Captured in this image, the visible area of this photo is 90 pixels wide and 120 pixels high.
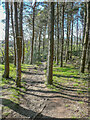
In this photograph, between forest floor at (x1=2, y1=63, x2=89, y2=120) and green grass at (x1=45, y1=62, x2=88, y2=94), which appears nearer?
forest floor at (x1=2, y1=63, x2=89, y2=120)

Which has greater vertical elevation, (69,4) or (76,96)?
(69,4)

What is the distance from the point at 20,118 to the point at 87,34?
27.5 ft

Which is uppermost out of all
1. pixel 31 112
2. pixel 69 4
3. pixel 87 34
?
pixel 69 4

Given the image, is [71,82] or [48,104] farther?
[71,82]

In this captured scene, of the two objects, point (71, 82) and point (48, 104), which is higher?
point (71, 82)

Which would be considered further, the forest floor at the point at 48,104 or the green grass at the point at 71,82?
the green grass at the point at 71,82

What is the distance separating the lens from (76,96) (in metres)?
5.55

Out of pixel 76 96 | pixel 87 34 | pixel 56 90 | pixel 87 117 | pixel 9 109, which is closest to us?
pixel 87 117

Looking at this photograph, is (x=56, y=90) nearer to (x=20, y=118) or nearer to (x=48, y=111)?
(x=48, y=111)

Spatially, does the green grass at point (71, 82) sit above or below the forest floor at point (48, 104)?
above

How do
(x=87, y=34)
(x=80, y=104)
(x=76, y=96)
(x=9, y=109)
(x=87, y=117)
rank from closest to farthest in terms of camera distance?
(x=87, y=117)
(x=9, y=109)
(x=80, y=104)
(x=76, y=96)
(x=87, y=34)

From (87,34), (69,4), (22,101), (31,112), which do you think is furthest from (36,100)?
(69,4)

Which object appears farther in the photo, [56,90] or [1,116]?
[56,90]

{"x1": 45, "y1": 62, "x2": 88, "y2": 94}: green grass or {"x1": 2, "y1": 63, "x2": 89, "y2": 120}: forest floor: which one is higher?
{"x1": 45, "y1": 62, "x2": 88, "y2": 94}: green grass
